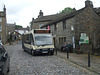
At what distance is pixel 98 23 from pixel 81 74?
14.4m

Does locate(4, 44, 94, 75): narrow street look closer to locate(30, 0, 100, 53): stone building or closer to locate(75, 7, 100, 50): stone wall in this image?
Result: locate(30, 0, 100, 53): stone building

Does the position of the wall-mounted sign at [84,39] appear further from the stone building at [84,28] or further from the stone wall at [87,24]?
the stone wall at [87,24]

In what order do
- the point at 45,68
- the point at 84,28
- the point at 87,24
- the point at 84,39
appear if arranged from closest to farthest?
the point at 45,68 < the point at 84,39 < the point at 84,28 < the point at 87,24

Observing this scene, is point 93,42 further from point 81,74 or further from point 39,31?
point 81,74

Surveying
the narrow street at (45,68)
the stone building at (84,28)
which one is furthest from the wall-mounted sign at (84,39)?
the narrow street at (45,68)

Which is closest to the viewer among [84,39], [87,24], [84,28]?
[84,39]

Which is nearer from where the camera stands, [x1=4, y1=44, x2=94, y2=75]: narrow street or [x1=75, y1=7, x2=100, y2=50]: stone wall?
[x1=4, y1=44, x2=94, y2=75]: narrow street

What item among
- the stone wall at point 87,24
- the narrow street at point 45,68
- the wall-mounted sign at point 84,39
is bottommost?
the narrow street at point 45,68

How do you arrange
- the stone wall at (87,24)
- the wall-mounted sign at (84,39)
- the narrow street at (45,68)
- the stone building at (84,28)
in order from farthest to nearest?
the stone wall at (87,24) → the stone building at (84,28) → the wall-mounted sign at (84,39) → the narrow street at (45,68)

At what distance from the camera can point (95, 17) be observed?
777 inches

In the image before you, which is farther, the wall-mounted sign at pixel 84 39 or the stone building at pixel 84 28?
the stone building at pixel 84 28

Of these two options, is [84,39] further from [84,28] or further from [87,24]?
[87,24]

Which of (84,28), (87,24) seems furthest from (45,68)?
(87,24)

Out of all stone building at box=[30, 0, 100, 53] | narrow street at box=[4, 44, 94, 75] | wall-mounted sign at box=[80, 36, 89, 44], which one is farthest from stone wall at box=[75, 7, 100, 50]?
narrow street at box=[4, 44, 94, 75]
